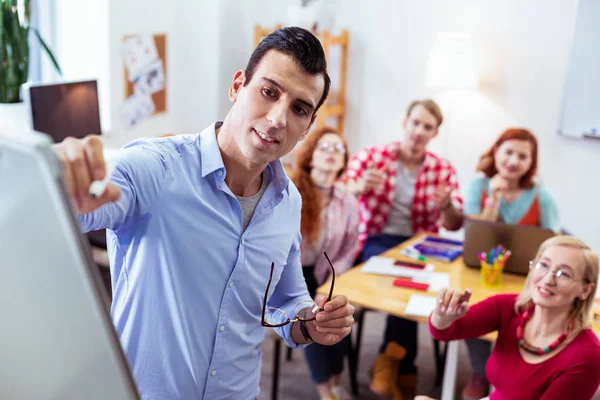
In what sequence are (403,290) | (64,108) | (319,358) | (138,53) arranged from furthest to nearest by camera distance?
(138,53) < (64,108) < (319,358) < (403,290)

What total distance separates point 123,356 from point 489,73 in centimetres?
426

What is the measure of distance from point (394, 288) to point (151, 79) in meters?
2.55

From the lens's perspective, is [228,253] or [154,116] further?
[154,116]

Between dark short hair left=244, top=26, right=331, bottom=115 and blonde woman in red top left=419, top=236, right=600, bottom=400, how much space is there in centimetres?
87

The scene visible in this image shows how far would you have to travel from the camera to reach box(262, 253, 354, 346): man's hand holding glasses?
123cm

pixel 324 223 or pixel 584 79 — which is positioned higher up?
pixel 584 79

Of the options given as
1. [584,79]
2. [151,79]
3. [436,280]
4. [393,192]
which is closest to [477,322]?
[436,280]

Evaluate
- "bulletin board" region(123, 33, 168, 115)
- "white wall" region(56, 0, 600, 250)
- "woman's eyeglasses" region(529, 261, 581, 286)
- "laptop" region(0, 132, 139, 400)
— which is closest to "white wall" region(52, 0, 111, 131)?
"white wall" region(56, 0, 600, 250)

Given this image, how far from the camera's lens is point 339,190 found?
317 centimetres

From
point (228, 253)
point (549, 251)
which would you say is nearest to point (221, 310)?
point (228, 253)

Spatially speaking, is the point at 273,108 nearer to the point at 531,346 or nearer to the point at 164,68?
the point at 531,346

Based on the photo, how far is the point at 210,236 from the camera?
1175 millimetres

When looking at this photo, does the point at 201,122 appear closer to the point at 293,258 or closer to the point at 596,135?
the point at 596,135

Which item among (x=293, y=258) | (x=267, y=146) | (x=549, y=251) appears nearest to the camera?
(x=267, y=146)
